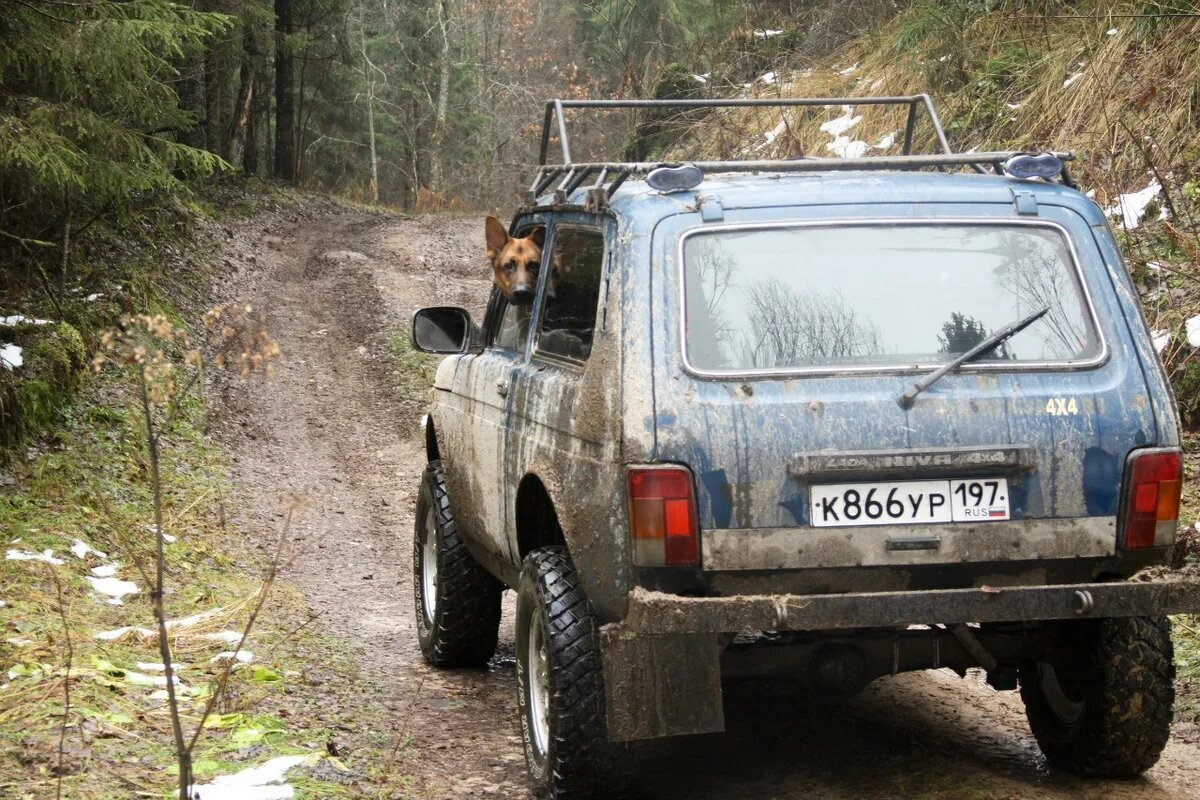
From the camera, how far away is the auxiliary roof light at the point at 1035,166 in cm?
441

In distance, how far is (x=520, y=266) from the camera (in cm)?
589

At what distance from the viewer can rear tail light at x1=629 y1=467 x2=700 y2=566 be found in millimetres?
3695

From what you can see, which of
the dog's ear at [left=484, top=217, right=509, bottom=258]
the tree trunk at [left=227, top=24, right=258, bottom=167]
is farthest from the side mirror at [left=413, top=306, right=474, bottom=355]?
the tree trunk at [left=227, top=24, right=258, bottom=167]

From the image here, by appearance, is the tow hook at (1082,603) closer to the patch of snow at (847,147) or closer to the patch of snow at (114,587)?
the patch of snow at (114,587)

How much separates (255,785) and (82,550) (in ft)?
13.2

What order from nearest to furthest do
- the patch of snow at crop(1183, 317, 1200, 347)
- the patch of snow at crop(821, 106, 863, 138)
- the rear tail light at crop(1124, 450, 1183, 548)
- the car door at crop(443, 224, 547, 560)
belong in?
the rear tail light at crop(1124, 450, 1183, 548) < the car door at crop(443, 224, 547, 560) < the patch of snow at crop(1183, 317, 1200, 347) < the patch of snow at crop(821, 106, 863, 138)

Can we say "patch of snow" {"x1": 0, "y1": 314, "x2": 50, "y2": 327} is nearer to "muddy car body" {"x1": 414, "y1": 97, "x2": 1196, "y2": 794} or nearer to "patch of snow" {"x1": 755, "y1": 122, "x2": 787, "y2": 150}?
"muddy car body" {"x1": 414, "y1": 97, "x2": 1196, "y2": 794}

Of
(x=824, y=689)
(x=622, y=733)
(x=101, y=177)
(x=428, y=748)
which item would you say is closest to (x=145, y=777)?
(x=428, y=748)

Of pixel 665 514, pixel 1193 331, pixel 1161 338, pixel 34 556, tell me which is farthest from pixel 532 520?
pixel 1161 338

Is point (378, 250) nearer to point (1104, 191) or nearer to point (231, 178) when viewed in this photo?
point (231, 178)

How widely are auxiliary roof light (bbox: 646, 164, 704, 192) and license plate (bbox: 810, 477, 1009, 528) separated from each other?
3.66ft

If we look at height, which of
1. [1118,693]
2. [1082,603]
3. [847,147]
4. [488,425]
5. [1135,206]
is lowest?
[1118,693]

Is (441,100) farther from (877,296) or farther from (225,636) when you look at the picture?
(877,296)

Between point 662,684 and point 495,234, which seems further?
point 495,234
